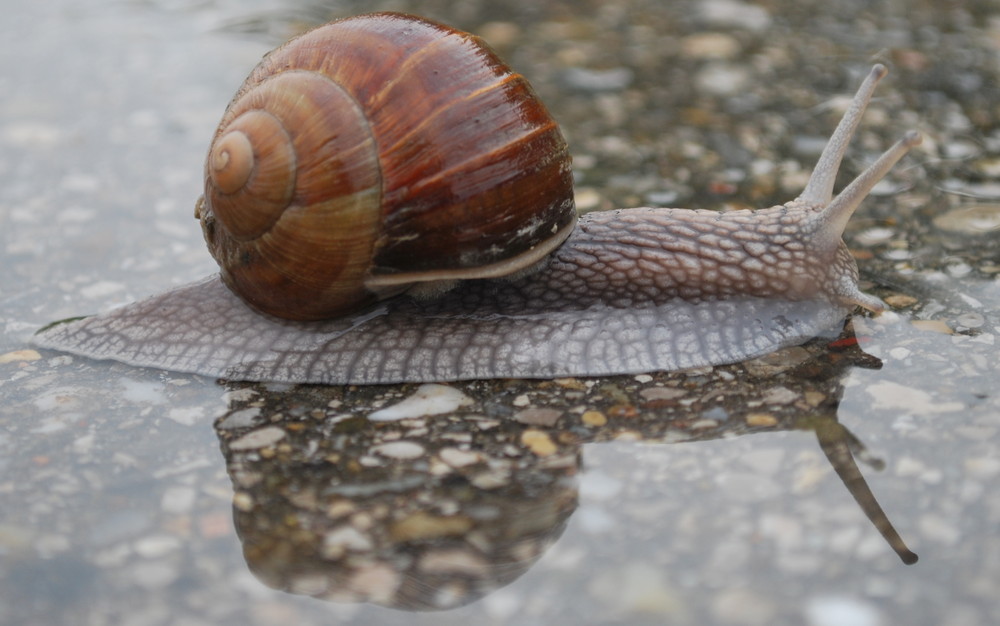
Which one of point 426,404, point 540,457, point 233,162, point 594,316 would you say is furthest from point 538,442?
point 233,162

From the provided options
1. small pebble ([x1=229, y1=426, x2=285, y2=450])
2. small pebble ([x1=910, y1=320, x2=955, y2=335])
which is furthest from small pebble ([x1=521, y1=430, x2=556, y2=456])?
small pebble ([x1=910, y1=320, x2=955, y2=335])

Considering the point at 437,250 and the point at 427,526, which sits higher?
the point at 437,250

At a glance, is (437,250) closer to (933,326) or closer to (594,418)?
(594,418)

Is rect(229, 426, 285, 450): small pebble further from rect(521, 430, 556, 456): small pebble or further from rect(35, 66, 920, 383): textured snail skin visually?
rect(521, 430, 556, 456): small pebble

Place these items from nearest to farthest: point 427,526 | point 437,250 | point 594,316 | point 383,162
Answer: point 427,526, point 383,162, point 437,250, point 594,316

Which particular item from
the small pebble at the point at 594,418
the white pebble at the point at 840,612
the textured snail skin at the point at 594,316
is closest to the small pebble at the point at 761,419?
the textured snail skin at the point at 594,316

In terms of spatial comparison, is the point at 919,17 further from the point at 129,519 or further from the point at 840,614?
the point at 129,519

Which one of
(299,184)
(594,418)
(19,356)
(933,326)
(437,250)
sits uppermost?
(299,184)

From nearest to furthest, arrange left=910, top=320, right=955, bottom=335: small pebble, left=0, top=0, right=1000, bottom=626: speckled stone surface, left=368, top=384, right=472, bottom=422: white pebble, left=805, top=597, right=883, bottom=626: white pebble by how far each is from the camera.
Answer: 1. left=805, top=597, right=883, bottom=626: white pebble
2. left=0, top=0, right=1000, bottom=626: speckled stone surface
3. left=368, top=384, right=472, bottom=422: white pebble
4. left=910, top=320, right=955, bottom=335: small pebble
